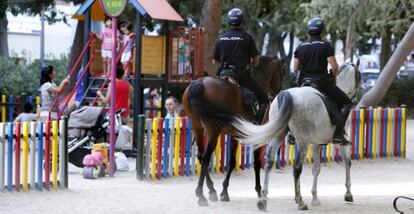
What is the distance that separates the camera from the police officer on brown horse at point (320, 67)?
39.6 ft

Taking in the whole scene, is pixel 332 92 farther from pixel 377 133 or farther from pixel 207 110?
pixel 377 133

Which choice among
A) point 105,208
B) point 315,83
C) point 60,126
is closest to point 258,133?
point 315,83

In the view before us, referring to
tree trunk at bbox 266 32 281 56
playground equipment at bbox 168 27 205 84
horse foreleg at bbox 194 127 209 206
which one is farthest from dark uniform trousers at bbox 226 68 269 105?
tree trunk at bbox 266 32 281 56

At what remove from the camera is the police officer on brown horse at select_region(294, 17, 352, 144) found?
1208 centimetres

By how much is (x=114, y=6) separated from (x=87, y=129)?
2381 mm

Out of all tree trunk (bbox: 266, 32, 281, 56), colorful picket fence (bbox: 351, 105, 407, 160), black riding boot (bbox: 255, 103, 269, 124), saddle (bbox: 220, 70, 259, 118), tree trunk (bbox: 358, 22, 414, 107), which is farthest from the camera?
tree trunk (bbox: 266, 32, 281, 56)

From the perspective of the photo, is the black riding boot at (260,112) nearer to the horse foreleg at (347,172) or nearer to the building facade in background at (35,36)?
the horse foreleg at (347,172)

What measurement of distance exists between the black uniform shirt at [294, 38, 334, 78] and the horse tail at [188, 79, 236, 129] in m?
1.22

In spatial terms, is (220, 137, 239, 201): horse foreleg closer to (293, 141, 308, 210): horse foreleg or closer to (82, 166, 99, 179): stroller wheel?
(293, 141, 308, 210): horse foreleg

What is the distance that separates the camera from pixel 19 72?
2878cm

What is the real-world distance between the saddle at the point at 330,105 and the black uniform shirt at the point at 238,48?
0.90m

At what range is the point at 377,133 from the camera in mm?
18344

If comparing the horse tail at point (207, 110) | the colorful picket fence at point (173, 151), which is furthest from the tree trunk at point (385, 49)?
the horse tail at point (207, 110)

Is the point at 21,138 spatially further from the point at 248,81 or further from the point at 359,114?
the point at 359,114
